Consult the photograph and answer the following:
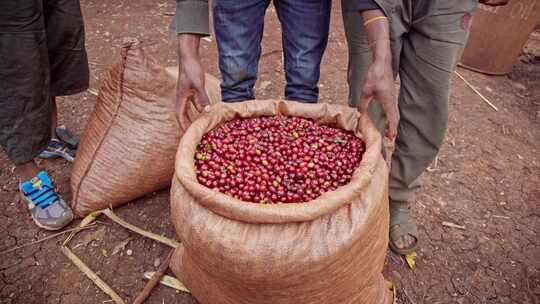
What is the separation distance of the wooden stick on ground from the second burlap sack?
61 centimetres

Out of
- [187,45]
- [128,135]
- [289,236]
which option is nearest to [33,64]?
[128,135]

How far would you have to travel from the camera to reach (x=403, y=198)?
250cm

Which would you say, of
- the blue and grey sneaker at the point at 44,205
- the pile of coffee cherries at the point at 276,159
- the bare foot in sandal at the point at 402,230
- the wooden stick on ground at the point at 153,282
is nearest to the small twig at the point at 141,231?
the wooden stick on ground at the point at 153,282

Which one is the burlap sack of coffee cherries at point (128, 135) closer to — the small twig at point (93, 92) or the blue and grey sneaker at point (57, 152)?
the blue and grey sneaker at point (57, 152)

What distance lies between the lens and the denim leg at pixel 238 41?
2170 mm

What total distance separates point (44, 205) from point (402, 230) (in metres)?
2.35

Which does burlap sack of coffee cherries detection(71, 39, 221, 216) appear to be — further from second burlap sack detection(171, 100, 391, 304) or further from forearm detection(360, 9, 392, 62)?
forearm detection(360, 9, 392, 62)

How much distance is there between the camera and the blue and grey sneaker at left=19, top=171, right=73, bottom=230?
248 centimetres

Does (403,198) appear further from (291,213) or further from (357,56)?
(291,213)

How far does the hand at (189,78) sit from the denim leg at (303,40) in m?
0.67

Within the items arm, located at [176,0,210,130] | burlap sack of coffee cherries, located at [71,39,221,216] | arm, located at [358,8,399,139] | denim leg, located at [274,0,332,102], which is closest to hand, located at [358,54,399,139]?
arm, located at [358,8,399,139]

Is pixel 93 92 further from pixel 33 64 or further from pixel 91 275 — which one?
pixel 91 275

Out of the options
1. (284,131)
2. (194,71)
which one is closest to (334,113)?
(284,131)

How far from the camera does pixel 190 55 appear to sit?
1.84m
